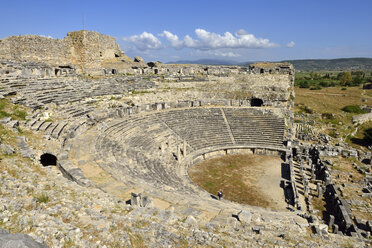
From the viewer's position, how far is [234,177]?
56.5ft

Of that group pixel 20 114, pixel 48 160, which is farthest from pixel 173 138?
pixel 20 114

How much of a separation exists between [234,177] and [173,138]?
6117 mm

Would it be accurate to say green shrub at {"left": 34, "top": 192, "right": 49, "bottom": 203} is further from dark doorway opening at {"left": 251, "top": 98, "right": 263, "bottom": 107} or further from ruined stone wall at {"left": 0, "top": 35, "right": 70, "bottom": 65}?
dark doorway opening at {"left": 251, "top": 98, "right": 263, "bottom": 107}

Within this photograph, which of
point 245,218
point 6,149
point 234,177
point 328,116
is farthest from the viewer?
point 328,116

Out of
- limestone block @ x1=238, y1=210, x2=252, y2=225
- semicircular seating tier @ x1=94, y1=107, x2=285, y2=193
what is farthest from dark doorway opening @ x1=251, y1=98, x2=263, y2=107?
limestone block @ x1=238, y1=210, x2=252, y2=225

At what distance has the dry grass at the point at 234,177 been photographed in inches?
580

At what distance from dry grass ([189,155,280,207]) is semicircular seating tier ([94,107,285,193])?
1294 mm

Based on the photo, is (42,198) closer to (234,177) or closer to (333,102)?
(234,177)

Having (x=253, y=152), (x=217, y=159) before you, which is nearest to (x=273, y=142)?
(x=253, y=152)

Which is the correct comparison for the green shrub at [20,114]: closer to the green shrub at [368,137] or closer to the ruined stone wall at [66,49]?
the ruined stone wall at [66,49]

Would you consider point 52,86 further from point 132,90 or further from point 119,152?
point 119,152

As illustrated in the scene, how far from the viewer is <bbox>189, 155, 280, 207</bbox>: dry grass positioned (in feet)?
48.4

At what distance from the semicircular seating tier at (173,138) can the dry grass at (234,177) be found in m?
1.29

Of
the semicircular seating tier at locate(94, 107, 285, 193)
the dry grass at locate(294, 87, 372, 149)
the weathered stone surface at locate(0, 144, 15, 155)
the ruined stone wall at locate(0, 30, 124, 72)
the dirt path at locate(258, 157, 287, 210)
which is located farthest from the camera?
the dry grass at locate(294, 87, 372, 149)
